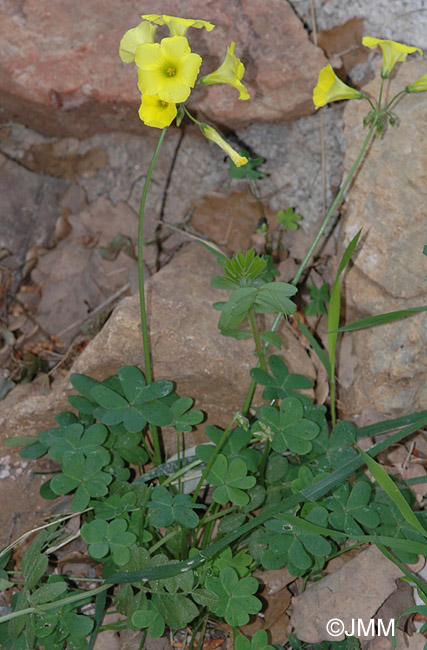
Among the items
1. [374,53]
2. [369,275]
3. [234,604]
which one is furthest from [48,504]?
[374,53]

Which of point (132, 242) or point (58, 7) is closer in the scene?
point (58, 7)

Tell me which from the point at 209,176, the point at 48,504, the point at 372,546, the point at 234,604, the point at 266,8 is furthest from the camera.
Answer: the point at 209,176

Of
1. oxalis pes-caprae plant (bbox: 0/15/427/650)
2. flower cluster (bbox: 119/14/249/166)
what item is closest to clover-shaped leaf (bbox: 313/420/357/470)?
oxalis pes-caprae plant (bbox: 0/15/427/650)

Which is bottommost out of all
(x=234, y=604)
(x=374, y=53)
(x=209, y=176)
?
(x=234, y=604)

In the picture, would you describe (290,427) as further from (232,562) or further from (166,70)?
(166,70)

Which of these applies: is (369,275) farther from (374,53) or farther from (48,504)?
(48,504)

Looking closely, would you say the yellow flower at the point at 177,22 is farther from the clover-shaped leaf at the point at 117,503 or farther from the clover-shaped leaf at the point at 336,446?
the clover-shaped leaf at the point at 117,503
